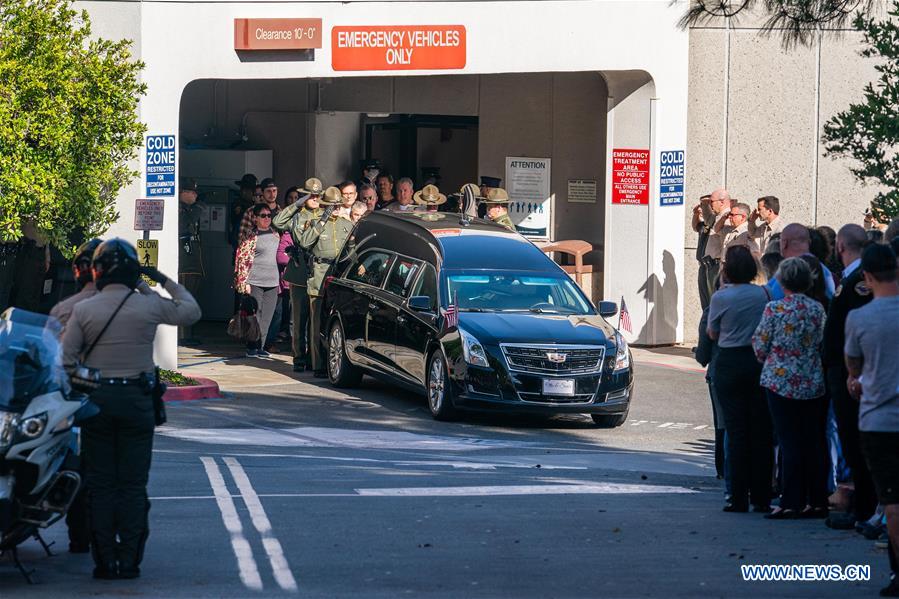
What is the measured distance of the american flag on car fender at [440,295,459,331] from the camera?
1523cm

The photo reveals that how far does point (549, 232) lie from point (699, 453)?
31.4 ft

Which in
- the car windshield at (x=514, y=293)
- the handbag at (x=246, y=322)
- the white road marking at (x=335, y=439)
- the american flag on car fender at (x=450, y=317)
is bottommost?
the white road marking at (x=335, y=439)

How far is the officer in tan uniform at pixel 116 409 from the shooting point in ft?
27.6

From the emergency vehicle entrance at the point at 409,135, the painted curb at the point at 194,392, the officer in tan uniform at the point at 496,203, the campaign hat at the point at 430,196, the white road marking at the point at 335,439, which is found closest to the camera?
the white road marking at the point at 335,439

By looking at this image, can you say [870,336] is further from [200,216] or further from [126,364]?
[200,216]

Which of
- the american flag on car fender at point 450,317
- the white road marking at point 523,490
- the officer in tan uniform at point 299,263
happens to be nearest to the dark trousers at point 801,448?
the white road marking at point 523,490

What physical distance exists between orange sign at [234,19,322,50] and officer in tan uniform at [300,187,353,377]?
6.28ft

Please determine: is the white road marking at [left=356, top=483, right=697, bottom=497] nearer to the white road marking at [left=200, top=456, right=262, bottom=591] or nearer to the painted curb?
the white road marking at [left=200, top=456, right=262, bottom=591]

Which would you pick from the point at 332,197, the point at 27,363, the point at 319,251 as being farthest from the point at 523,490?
the point at 332,197

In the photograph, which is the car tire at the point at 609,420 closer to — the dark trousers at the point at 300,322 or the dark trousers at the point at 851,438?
the dark trousers at the point at 300,322

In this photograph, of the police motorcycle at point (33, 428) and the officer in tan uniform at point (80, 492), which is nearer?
the police motorcycle at point (33, 428)

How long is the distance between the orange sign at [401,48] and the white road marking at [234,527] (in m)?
7.91

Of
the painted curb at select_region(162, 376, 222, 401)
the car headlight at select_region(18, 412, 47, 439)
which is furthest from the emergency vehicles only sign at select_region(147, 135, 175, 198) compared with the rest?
the car headlight at select_region(18, 412, 47, 439)

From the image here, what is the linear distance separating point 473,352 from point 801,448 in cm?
519
